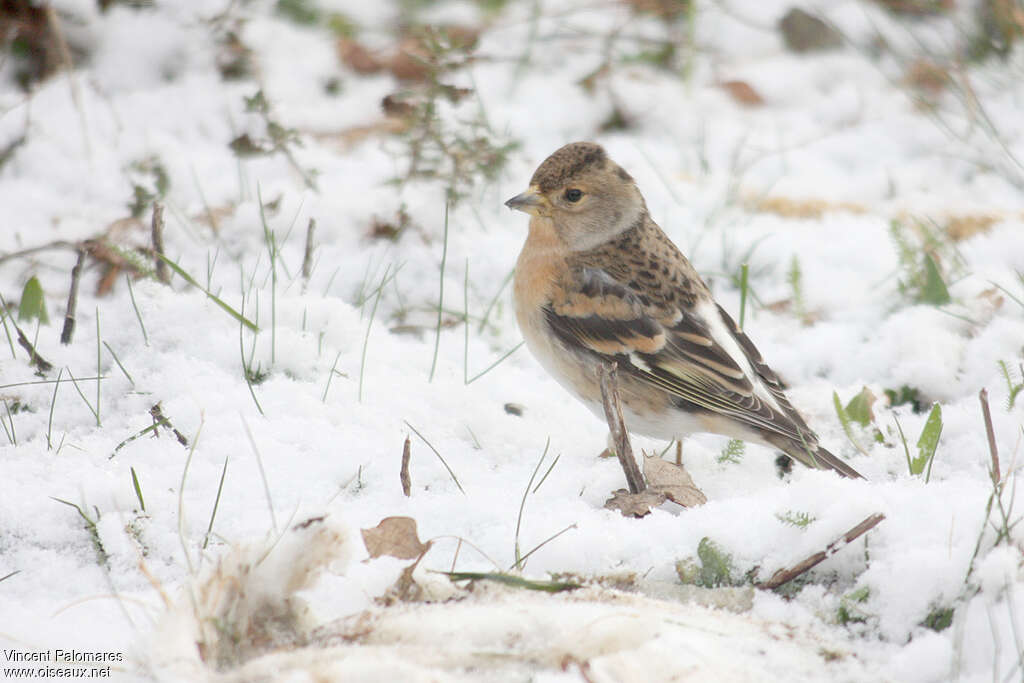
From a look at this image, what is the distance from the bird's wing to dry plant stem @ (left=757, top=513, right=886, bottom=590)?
3.09ft

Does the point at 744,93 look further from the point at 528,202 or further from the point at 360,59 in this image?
the point at 528,202

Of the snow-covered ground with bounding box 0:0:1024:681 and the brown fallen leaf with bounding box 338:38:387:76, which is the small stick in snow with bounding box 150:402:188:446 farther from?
the brown fallen leaf with bounding box 338:38:387:76

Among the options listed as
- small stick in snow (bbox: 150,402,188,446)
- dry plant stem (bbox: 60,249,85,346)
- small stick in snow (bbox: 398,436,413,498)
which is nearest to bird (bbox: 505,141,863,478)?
small stick in snow (bbox: 398,436,413,498)

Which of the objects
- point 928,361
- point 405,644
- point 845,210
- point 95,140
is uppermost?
point 95,140

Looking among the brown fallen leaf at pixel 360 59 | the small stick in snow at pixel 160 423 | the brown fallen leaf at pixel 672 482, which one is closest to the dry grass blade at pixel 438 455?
the brown fallen leaf at pixel 672 482

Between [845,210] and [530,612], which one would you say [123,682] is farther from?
[845,210]

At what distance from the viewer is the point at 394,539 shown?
7.74 feet

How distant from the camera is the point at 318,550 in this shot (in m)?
2.03

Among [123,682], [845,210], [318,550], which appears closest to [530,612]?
[318,550]

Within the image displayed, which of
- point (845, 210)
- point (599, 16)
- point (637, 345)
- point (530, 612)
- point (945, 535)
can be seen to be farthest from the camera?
point (599, 16)

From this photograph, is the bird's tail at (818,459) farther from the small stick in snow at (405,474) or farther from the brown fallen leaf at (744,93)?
the brown fallen leaf at (744,93)

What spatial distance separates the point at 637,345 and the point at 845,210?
1.93 m

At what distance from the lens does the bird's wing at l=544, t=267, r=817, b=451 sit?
3312mm

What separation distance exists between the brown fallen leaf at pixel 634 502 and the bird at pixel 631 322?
1.65ft
